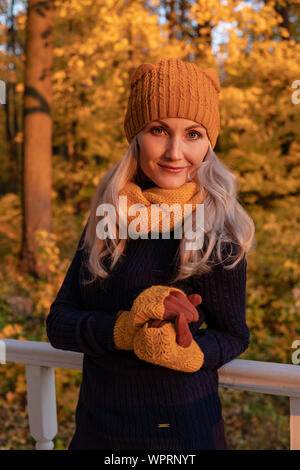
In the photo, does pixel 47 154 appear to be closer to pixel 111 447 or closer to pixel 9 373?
pixel 9 373

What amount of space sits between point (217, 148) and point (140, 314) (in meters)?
7.13

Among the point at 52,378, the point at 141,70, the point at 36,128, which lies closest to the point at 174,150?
the point at 141,70

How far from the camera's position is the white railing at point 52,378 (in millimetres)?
1547

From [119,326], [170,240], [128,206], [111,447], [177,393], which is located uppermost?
[128,206]

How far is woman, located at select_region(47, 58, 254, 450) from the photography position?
138cm

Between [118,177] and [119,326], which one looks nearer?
[119,326]

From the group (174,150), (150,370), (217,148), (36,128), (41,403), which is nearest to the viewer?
(150,370)

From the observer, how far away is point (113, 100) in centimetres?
634

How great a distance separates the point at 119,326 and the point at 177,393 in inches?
12.0

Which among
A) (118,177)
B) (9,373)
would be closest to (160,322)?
(118,177)

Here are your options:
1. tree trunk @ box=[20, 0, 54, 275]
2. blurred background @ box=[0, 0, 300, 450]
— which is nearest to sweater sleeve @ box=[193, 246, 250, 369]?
blurred background @ box=[0, 0, 300, 450]

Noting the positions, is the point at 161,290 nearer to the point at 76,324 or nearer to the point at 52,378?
the point at 76,324

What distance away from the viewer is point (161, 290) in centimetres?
126

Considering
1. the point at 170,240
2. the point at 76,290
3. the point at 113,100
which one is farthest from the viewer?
the point at 113,100
